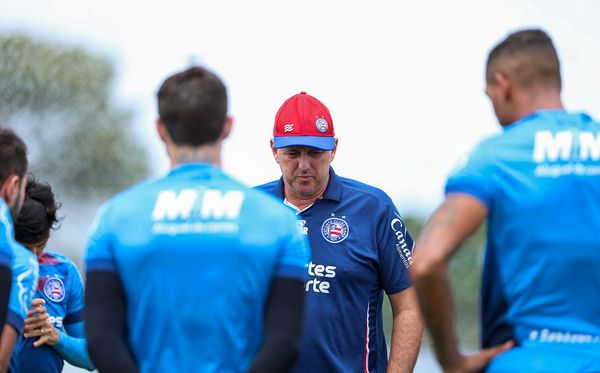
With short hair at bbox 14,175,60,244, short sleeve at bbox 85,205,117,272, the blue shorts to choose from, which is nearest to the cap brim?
short hair at bbox 14,175,60,244

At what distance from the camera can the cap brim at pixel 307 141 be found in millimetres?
7168

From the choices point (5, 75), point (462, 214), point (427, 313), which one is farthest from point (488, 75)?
point (5, 75)

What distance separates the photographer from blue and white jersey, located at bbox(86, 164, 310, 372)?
4465 millimetres

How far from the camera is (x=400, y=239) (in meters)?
7.18

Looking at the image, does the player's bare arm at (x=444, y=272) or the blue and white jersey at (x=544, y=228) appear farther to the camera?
the blue and white jersey at (x=544, y=228)

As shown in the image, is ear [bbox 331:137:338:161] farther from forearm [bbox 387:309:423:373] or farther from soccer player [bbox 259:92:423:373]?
forearm [bbox 387:309:423:373]

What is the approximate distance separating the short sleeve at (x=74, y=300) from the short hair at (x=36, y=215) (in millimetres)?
364

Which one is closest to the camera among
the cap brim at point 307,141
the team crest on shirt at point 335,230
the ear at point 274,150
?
the team crest on shirt at point 335,230

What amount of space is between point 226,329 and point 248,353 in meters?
0.17

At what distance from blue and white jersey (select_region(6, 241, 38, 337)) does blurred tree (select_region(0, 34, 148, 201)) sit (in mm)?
28200

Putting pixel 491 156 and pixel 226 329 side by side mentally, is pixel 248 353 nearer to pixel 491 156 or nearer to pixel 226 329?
pixel 226 329

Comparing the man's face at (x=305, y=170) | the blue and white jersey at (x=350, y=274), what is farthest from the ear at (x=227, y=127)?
the man's face at (x=305, y=170)

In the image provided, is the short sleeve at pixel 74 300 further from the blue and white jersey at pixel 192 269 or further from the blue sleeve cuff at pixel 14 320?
the blue and white jersey at pixel 192 269

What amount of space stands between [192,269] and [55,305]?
277cm
